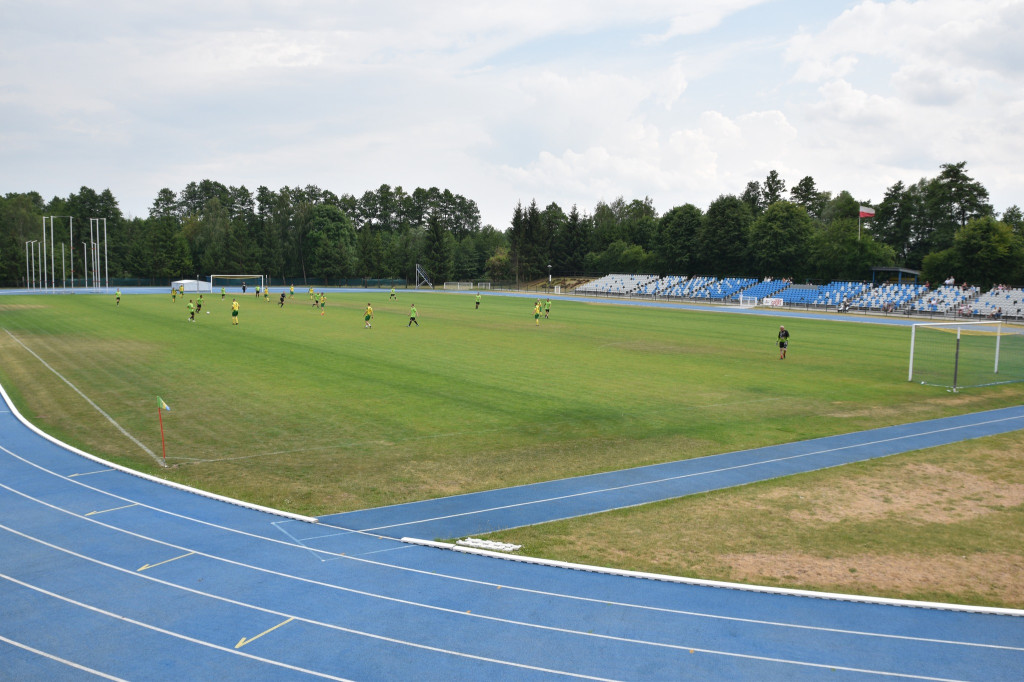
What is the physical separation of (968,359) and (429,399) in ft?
77.5

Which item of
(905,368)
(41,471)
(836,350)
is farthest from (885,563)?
(836,350)

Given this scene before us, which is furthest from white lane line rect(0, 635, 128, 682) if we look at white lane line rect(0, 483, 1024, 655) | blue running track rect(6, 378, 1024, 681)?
white lane line rect(0, 483, 1024, 655)

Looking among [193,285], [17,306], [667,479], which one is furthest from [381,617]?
[193,285]

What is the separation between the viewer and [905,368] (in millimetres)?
28812

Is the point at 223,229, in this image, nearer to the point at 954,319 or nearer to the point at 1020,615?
the point at 954,319

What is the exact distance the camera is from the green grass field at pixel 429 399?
14523 mm

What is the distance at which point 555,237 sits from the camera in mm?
118312

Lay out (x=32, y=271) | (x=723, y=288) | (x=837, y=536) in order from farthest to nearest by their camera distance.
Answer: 1. (x=32, y=271)
2. (x=723, y=288)
3. (x=837, y=536)

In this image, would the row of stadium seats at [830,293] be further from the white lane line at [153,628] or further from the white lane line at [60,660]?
the white lane line at [60,660]

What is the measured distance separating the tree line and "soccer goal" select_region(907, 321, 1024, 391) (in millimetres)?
38252

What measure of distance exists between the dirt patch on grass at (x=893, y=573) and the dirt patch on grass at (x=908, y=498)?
1.61 m

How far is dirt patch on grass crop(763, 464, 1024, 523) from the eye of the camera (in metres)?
12.0

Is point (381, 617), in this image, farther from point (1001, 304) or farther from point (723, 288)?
point (723, 288)

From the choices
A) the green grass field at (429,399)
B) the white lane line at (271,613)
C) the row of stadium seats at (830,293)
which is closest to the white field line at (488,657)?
the white lane line at (271,613)
